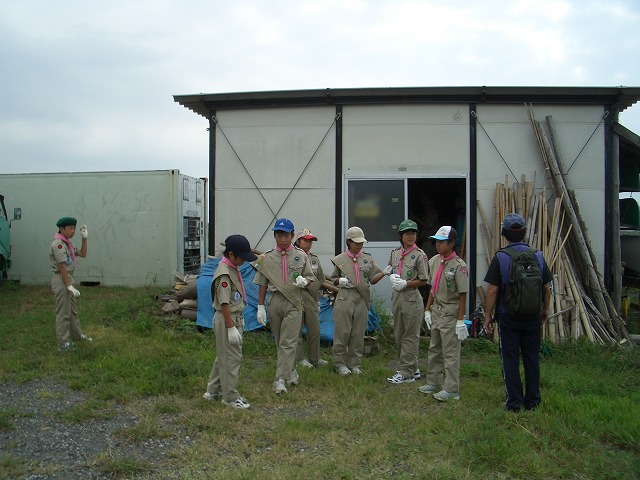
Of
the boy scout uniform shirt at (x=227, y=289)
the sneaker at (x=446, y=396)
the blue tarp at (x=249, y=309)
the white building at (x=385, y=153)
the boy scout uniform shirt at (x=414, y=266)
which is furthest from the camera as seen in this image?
the white building at (x=385, y=153)

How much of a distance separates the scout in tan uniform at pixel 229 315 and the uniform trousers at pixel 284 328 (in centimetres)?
67

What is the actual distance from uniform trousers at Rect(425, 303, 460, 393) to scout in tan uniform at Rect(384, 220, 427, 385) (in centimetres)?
54

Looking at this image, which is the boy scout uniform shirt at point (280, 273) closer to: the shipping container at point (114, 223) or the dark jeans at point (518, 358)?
the dark jeans at point (518, 358)

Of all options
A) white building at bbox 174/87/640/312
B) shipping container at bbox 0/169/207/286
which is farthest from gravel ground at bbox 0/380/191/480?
shipping container at bbox 0/169/207/286

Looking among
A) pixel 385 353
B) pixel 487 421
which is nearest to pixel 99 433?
pixel 487 421

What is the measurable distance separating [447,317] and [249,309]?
379 cm

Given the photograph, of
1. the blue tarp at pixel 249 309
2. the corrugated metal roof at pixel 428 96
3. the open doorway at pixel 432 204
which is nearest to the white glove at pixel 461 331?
the blue tarp at pixel 249 309

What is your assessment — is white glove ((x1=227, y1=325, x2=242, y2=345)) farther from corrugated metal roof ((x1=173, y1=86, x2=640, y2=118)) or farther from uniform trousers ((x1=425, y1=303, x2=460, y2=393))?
corrugated metal roof ((x1=173, y1=86, x2=640, y2=118))

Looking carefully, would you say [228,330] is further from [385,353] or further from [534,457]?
[385,353]

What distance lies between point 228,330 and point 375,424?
159 centimetres

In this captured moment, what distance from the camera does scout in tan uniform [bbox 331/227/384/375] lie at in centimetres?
685

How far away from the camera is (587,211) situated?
9.20 metres

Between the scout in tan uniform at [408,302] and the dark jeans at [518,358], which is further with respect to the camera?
the scout in tan uniform at [408,302]

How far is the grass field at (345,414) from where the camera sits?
416 centimetres
